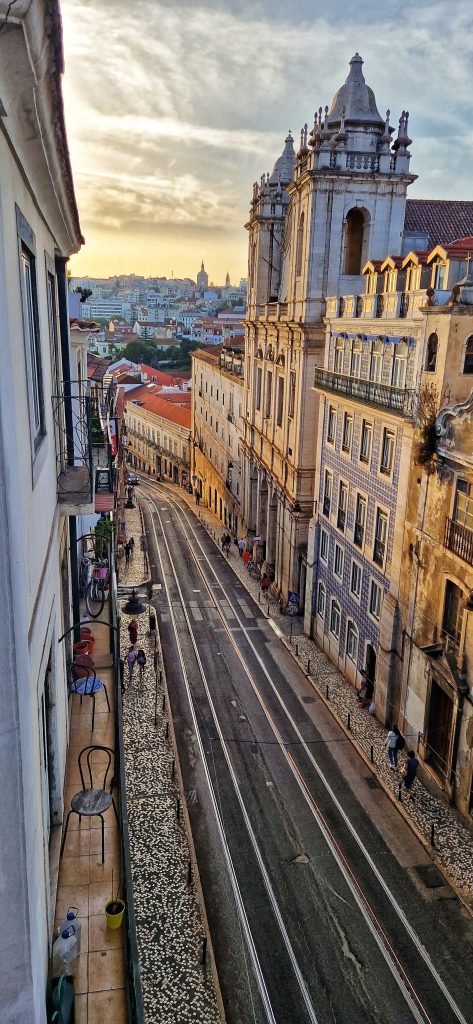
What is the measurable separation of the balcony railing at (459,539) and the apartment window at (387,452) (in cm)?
433

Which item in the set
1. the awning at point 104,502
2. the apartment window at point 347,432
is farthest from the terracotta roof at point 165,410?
the awning at point 104,502

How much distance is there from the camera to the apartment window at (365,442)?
82.3 ft

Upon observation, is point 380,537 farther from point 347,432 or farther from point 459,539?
point 459,539

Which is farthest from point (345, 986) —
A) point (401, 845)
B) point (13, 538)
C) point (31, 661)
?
point (13, 538)

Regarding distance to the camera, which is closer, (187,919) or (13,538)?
(13,538)

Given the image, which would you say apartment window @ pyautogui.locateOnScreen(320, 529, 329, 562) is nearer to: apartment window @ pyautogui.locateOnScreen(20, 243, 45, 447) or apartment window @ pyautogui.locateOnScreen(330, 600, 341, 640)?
apartment window @ pyautogui.locateOnScreen(330, 600, 341, 640)

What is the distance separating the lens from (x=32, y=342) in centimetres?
718

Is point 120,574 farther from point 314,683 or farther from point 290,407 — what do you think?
point 314,683

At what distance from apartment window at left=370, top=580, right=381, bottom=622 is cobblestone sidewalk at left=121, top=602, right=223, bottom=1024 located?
8005 millimetres

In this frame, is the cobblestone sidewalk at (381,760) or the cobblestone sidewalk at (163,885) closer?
the cobblestone sidewalk at (163,885)

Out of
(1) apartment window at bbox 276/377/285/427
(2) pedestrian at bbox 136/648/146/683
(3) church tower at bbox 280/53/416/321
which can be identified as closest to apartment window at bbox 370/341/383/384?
(3) church tower at bbox 280/53/416/321

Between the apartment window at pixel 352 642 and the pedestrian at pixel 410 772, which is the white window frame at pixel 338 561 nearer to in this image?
the apartment window at pixel 352 642

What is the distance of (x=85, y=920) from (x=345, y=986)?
9397 millimetres

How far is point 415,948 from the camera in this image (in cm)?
1536
